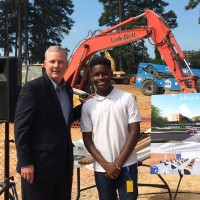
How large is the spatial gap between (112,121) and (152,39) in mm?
9545

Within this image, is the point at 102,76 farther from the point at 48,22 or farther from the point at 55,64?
the point at 48,22

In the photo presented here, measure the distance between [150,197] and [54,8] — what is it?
5026 centimetres

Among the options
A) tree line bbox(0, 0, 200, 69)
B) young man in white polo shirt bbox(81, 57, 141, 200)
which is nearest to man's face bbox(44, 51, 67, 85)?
young man in white polo shirt bbox(81, 57, 141, 200)

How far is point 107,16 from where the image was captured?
156 feet

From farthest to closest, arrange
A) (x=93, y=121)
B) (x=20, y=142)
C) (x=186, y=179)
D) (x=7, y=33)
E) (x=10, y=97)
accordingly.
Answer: (x=7, y=33) → (x=186, y=179) → (x=10, y=97) → (x=93, y=121) → (x=20, y=142)

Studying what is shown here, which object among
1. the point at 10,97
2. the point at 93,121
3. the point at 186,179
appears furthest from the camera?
the point at 186,179

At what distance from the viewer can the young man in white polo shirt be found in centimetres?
358

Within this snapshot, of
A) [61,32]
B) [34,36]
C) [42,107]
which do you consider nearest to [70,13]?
[61,32]

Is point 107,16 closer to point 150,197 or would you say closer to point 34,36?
point 34,36

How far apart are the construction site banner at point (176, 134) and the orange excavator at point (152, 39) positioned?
20.9 ft

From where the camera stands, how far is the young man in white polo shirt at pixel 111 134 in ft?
11.8

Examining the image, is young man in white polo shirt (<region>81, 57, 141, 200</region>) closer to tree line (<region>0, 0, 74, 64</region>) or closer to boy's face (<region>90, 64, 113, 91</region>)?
boy's face (<region>90, 64, 113, 91</region>)

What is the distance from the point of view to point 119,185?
3652mm

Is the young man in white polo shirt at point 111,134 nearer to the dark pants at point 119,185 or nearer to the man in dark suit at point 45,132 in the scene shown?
the dark pants at point 119,185
